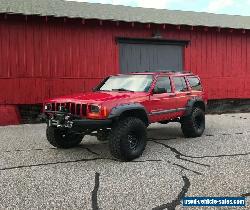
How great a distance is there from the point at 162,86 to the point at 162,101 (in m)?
0.42

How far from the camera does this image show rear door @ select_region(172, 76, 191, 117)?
816 cm

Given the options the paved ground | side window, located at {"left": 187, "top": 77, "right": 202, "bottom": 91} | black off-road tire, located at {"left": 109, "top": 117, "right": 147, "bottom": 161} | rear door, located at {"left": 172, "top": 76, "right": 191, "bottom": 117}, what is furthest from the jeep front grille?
side window, located at {"left": 187, "top": 77, "right": 202, "bottom": 91}

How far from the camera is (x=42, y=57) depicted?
12125mm

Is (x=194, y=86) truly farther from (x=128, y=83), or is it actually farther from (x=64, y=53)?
(x=64, y=53)

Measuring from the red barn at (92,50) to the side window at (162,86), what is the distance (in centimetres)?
555

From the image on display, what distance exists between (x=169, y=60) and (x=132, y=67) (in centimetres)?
188

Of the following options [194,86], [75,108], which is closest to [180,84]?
[194,86]

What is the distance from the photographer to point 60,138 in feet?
24.0

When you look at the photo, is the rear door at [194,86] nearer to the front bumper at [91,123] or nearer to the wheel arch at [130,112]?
the wheel arch at [130,112]

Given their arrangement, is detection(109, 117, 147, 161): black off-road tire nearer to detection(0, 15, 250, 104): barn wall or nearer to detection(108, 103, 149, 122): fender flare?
detection(108, 103, 149, 122): fender flare

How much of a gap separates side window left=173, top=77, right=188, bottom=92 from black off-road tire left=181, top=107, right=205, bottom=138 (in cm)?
69

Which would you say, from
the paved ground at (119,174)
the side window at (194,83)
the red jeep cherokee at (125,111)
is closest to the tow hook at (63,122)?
the red jeep cherokee at (125,111)

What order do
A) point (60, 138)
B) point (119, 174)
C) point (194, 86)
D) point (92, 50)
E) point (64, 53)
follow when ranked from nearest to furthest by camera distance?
point (119, 174), point (60, 138), point (194, 86), point (64, 53), point (92, 50)

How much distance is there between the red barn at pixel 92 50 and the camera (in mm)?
11750
